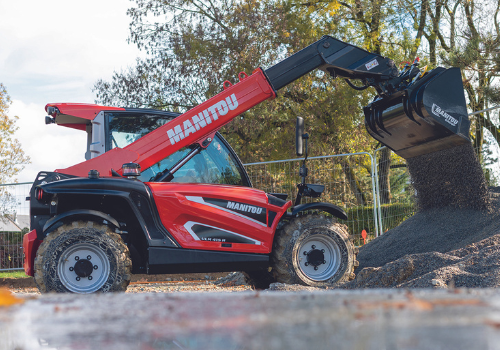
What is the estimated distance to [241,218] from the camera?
201 inches

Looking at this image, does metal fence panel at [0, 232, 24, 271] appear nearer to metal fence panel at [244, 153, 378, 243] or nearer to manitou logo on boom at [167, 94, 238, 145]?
metal fence panel at [244, 153, 378, 243]

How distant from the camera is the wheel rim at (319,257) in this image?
210 inches

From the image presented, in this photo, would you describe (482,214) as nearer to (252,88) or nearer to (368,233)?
(368,233)

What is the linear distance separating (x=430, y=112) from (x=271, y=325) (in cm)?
557

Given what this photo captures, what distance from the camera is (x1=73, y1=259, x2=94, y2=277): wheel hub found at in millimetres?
4387

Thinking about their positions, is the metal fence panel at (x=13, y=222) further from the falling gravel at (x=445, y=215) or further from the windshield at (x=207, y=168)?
the falling gravel at (x=445, y=215)

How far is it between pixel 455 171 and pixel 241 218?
134 inches

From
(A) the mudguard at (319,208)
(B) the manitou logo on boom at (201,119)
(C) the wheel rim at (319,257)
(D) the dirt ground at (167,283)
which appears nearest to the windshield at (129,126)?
(B) the manitou logo on boom at (201,119)

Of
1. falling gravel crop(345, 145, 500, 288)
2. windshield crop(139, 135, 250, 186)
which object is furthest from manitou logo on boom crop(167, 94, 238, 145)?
falling gravel crop(345, 145, 500, 288)

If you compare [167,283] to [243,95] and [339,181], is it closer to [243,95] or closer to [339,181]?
[243,95]

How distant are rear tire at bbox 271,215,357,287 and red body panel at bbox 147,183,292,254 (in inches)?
6.9

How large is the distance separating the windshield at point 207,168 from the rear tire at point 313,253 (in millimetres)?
823

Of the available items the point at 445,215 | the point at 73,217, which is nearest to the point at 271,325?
the point at 73,217

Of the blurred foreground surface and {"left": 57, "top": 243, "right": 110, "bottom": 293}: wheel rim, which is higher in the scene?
the blurred foreground surface
